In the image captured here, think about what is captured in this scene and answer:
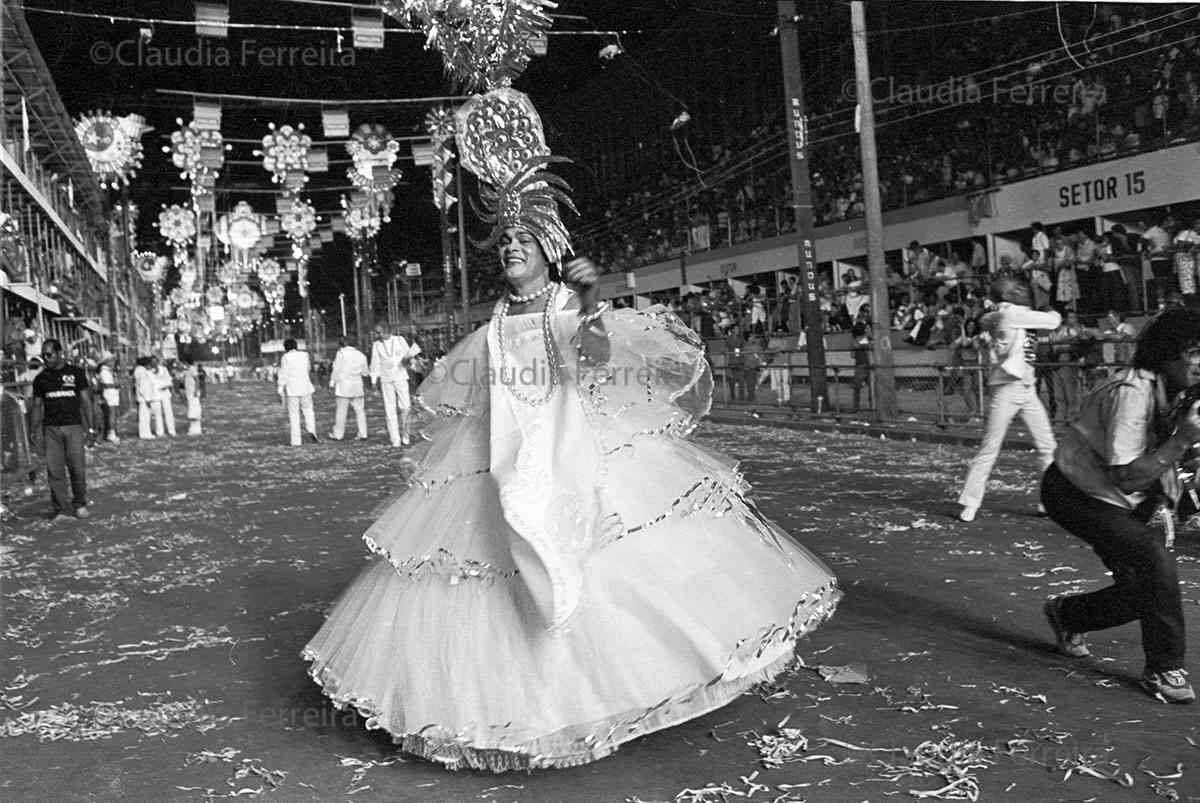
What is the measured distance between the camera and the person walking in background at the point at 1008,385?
827 centimetres

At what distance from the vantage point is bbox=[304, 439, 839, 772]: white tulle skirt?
366cm

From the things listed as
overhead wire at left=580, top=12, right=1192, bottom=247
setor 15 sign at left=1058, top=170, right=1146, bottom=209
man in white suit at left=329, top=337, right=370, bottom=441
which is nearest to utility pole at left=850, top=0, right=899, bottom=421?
setor 15 sign at left=1058, top=170, right=1146, bottom=209

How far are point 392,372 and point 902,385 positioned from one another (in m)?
8.06

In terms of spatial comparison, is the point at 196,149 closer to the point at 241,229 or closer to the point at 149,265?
the point at 241,229

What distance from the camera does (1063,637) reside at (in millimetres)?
4863

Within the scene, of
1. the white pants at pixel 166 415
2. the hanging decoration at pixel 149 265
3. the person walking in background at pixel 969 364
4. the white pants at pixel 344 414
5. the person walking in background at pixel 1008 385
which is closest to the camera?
the person walking in background at pixel 1008 385

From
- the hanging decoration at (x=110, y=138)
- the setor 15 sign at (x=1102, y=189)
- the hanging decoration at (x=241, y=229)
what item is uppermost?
the hanging decoration at (x=110, y=138)

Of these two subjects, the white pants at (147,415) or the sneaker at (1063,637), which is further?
the white pants at (147,415)

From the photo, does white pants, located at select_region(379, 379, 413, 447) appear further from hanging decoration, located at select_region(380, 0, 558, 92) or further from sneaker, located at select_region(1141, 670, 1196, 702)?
sneaker, located at select_region(1141, 670, 1196, 702)

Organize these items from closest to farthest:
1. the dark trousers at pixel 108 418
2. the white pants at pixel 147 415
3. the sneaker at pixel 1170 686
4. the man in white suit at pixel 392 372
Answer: the sneaker at pixel 1170 686, the man in white suit at pixel 392 372, the dark trousers at pixel 108 418, the white pants at pixel 147 415

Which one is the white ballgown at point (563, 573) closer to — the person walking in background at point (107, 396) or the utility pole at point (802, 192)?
the utility pole at point (802, 192)

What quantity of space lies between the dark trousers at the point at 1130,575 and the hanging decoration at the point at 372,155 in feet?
50.7

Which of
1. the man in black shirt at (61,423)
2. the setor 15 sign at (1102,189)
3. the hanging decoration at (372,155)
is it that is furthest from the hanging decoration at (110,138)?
the setor 15 sign at (1102,189)

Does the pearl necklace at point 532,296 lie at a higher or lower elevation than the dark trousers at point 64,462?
higher
